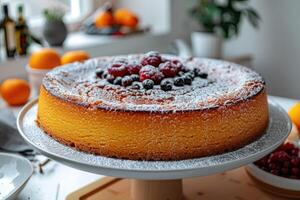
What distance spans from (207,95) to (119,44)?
4.09 ft

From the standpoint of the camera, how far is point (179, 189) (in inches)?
32.3

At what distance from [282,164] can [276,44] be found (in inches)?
60.7

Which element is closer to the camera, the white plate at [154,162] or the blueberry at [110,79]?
the white plate at [154,162]

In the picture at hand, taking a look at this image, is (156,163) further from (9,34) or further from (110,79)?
(9,34)

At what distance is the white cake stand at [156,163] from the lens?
0.67 m

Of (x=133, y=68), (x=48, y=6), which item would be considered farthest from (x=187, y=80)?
(x=48, y=6)

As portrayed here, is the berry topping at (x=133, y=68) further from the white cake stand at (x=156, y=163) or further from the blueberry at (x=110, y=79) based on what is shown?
the white cake stand at (x=156, y=163)

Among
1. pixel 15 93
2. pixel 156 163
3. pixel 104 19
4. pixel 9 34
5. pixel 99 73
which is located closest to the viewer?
pixel 156 163

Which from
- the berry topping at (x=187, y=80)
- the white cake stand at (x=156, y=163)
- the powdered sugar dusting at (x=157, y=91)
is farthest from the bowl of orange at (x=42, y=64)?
the berry topping at (x=187, y=80)

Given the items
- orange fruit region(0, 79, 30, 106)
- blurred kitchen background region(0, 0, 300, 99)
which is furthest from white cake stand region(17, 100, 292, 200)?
blurred kitchen background region(0, 0, 300, 99)

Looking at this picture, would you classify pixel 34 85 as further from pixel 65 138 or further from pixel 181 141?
pixel 181 141

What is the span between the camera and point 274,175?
84 centimetres

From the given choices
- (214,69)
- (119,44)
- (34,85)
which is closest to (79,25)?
(119,44)

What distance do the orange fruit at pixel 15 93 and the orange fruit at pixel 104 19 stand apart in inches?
30.1
